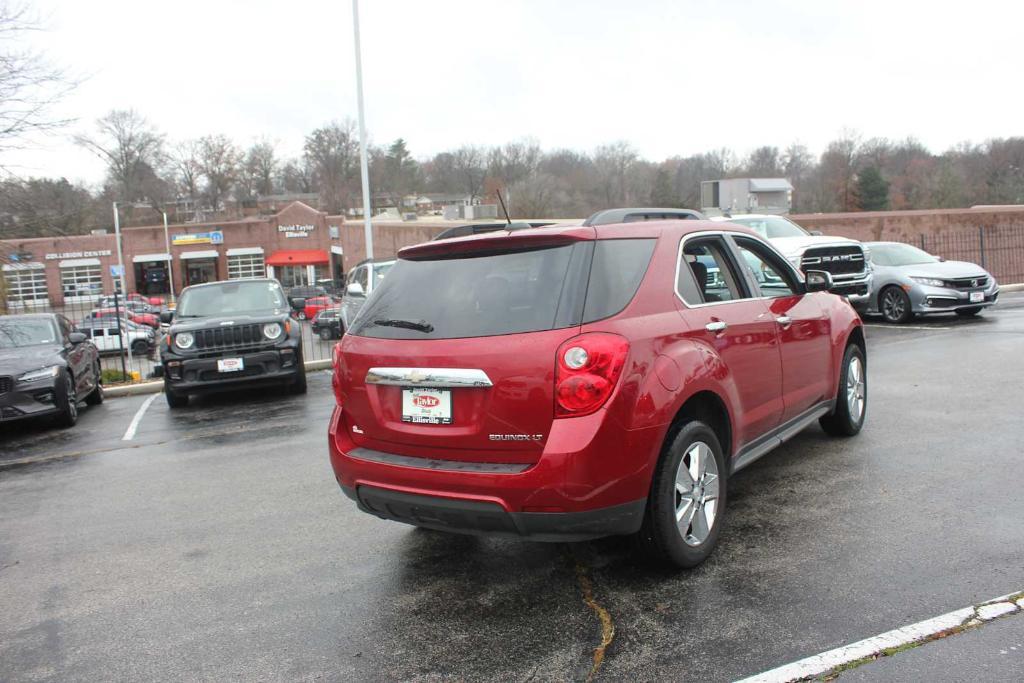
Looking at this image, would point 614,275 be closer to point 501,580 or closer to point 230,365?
point 501,580

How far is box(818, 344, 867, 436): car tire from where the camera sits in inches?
245

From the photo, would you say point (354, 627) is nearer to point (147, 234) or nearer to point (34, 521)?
point (34, 521)

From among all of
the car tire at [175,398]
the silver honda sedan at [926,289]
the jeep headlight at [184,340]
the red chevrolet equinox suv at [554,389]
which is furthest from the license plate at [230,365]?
→ the silver honda sedan at [926,289]

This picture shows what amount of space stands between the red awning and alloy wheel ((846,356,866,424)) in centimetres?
6762

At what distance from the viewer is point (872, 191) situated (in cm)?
6669

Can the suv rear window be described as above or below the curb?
above

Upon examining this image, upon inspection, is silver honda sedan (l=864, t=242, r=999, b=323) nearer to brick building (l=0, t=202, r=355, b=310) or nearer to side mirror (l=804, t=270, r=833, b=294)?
side mirror (l=804, t=270, r=833, b=294)

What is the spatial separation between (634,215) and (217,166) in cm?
9915

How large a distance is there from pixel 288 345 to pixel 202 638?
728 cm

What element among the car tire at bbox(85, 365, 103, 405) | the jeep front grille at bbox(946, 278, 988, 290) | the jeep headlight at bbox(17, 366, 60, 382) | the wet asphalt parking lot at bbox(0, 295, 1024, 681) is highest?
the jeep front grille at bbox(946, 278, 988, 290)

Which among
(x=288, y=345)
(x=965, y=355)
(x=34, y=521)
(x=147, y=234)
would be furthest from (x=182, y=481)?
(x=147, y=234)

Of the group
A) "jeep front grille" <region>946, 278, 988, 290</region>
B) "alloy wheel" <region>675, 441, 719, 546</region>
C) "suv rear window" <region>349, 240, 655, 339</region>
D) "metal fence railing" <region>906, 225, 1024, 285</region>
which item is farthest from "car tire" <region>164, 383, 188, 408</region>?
"metal fence railing" <region>906, 225, 1024, 285</region>

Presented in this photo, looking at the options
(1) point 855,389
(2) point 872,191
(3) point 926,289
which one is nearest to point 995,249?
(3) point 926,289

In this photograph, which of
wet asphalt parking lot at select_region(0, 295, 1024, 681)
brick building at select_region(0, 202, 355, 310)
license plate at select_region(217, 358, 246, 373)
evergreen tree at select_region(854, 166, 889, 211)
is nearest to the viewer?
wet asphalt parking lot at select_region(0, 295, 1024, 681)
